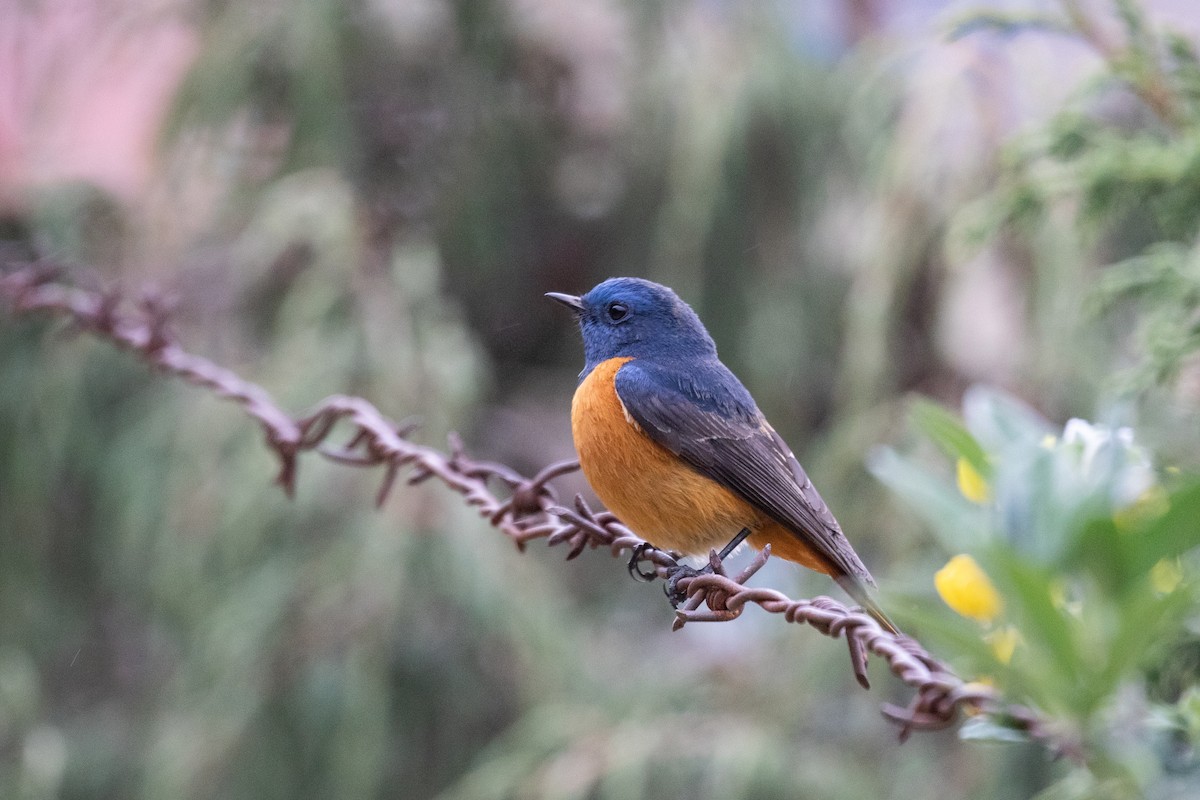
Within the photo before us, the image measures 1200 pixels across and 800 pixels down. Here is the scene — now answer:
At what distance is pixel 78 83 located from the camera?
5.09 metres

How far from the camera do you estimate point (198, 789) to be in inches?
168

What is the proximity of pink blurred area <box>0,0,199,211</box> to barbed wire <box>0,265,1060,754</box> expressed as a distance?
1624mm

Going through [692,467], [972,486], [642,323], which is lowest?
[692,467]

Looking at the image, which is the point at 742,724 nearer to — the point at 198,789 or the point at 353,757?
the point at 353,757

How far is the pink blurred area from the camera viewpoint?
4840mm

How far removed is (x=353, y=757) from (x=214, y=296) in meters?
2.02

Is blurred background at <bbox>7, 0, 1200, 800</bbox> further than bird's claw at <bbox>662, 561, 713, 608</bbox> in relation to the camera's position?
Yes

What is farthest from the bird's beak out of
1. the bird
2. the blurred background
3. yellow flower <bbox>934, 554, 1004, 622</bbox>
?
yellow flower <bbox>934, 554, 1004, 622</bbox>

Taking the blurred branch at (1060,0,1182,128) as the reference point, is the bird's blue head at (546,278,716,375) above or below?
below

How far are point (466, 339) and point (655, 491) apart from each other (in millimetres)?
2301

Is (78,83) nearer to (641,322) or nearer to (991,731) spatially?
(641,322)

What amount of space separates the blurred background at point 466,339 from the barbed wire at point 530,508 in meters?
1.21

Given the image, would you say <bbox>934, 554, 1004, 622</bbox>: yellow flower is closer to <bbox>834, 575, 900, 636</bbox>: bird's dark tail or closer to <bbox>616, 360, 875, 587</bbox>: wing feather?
<bbox>834, 575, 900, 636</bbox>: bird's dark tail

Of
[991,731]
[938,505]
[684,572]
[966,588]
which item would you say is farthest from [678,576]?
[938,505]
